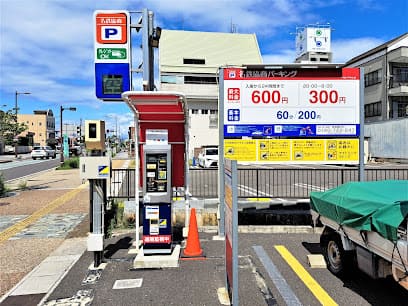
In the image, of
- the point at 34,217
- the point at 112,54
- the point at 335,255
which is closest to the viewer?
the point at 335,255

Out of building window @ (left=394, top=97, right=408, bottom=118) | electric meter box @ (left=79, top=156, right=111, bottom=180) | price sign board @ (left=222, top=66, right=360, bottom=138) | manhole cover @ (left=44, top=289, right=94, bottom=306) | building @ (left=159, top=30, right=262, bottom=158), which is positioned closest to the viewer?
manhole cover @ (left=44, top=289, right=94, bottom=306)

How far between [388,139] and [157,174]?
30.5 m

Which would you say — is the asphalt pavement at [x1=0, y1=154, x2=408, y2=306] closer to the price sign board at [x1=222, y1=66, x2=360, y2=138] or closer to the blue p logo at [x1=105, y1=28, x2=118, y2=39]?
the price sign board at [x1=222, y1=66, x2=360, y2=138]

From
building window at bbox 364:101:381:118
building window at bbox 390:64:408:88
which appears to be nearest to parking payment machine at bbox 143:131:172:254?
building window at bbox 390:64:408:88

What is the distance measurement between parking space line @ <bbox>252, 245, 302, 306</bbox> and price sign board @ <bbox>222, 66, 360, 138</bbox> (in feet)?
8.29

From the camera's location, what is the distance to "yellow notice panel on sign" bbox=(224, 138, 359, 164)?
22.1ft

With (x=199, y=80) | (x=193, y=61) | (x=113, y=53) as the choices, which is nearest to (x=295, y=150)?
(x=113, y=53)

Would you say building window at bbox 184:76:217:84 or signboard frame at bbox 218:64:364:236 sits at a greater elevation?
building window at bbox 184:76:217:84

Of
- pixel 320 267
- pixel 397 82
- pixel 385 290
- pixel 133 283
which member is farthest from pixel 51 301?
pixel 397 82

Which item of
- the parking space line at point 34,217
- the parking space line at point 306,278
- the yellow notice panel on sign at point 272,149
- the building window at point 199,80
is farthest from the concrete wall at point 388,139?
the parking space line at point 34,217

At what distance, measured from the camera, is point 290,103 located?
22.2 feet

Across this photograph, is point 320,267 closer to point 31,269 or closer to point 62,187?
point 31,269

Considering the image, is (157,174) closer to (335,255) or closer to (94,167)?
(94,167)

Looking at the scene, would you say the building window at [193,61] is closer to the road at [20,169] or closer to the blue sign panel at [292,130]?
the road at [20,169]
